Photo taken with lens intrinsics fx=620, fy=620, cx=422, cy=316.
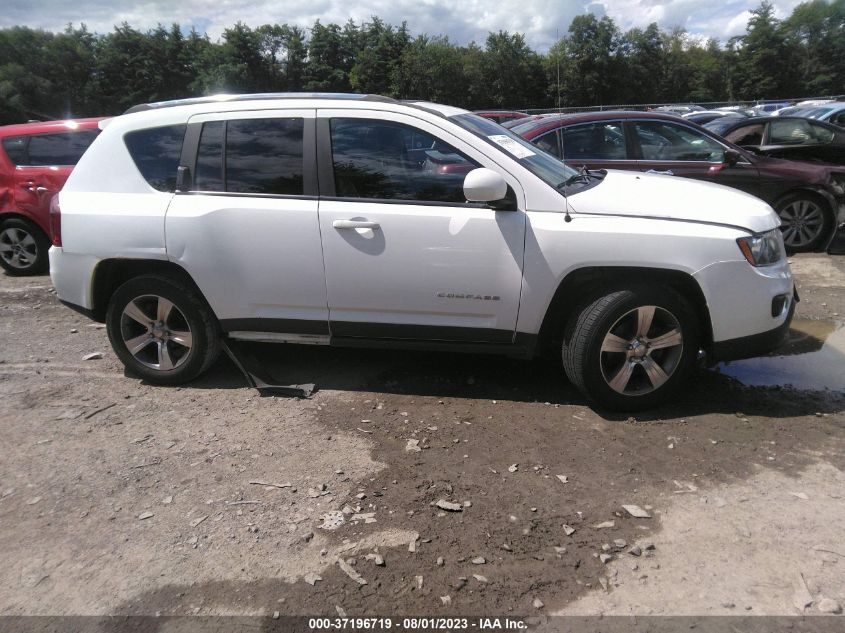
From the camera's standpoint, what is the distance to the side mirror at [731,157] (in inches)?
282

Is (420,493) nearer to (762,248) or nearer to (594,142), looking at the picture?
(762,248)

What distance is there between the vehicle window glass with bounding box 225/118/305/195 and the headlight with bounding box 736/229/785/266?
268 cm

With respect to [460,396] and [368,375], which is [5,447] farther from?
[460,396]

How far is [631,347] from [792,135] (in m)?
7.43

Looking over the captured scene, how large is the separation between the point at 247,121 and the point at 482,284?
1866 mm

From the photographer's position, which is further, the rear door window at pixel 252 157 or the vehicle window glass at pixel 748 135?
the vehicle window glass at pixel 748 135

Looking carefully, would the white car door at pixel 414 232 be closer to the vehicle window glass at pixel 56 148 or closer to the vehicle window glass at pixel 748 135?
the vehicle window glass at pixel 56 148

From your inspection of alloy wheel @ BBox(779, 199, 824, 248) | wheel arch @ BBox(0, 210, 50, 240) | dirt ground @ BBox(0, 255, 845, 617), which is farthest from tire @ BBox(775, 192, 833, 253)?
wheel arch @ BBox(0, 210, 50, 240)

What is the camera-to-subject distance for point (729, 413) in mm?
3885

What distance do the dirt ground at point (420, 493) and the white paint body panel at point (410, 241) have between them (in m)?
0.64

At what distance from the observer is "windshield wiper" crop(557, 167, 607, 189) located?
4020mm

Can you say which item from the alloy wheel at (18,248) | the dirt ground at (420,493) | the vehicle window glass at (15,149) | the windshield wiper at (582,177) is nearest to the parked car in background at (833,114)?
the dirt ground at (420,493)

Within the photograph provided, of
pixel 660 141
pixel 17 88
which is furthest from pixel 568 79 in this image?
pixel 660 141

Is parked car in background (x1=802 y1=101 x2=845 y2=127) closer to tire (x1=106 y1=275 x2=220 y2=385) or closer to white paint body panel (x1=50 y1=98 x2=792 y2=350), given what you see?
white paint body panel (x1=50 y1=98 x2=792 y2=350)
